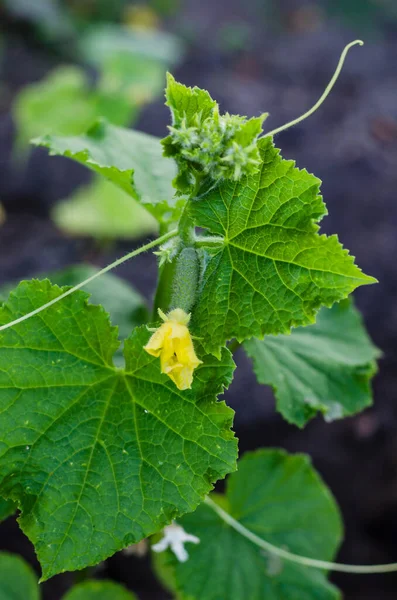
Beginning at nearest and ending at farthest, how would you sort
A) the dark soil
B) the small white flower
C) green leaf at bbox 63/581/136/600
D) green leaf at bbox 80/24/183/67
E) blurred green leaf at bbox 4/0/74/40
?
the small white flower, green leaf at bbox 63/581/136/600, the dark soil, green leaf at bbox 80/24/183/67, blurred green leaf at bbox 4/0/74/40

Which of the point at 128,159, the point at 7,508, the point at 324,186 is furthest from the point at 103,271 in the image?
the point at 324,186

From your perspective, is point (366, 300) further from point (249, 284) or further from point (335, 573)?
point (249, 284)

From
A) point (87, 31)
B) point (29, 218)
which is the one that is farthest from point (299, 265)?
point (87, 31)

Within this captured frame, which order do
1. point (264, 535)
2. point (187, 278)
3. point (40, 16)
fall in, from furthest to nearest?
point (40, 16) < point (264, 535) < point (187, 278)

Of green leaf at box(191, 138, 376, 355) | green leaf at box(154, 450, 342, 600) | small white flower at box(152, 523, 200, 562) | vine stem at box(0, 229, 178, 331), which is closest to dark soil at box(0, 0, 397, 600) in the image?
green leaf at box(154, 450, 342, 600)

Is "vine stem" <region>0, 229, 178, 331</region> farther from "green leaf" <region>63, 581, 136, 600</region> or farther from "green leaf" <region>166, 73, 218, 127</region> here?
"green leaf" <region>63, 581, 136, 600</region>

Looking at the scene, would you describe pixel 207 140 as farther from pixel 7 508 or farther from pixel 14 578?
pixel 14 578
